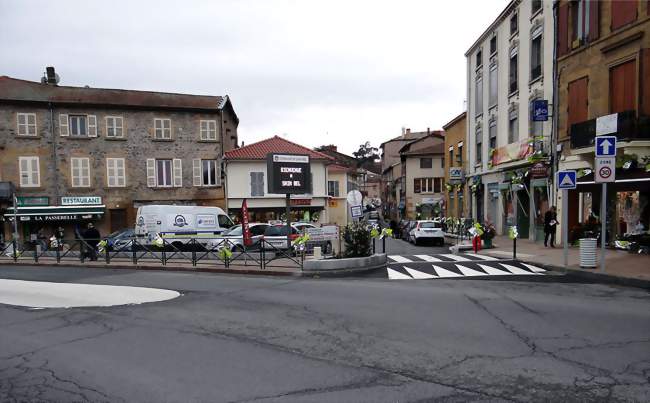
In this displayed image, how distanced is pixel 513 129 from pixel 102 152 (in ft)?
86.7

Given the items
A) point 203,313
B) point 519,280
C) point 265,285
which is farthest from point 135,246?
point 519,280

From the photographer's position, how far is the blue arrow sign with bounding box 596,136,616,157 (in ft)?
33.9

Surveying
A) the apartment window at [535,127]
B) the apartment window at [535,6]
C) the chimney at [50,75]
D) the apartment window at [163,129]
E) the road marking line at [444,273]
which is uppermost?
the chimney at [50,75]

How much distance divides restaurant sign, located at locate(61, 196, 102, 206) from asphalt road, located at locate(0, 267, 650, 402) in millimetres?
23670

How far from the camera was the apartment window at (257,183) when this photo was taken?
33.4m

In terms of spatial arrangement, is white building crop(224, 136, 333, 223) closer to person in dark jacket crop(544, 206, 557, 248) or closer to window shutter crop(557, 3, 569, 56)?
person in dark jacket crop(544, 206, 557, 248)

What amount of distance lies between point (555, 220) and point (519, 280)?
7.58 m

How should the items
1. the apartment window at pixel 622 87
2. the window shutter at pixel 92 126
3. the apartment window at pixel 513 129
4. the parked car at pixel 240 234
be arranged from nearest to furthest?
the apartment window at pixel 622 87 < the parked car at pixel 240 234 < the apartment window at pixel 513 129 < the window shutter at pixel 92 126

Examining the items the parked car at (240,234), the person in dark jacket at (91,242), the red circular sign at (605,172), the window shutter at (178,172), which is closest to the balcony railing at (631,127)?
the red circular sign at (605,172)

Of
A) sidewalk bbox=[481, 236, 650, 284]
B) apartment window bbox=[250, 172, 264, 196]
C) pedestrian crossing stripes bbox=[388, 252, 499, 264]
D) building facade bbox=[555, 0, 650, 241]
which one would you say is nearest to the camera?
sidewalk bbox=[481, 236, 650, 284]

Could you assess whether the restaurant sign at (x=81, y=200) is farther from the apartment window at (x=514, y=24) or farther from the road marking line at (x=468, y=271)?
the apartment window at (x=514, y=24)

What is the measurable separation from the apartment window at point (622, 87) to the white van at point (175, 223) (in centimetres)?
A: 1639

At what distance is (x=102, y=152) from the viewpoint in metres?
30.3

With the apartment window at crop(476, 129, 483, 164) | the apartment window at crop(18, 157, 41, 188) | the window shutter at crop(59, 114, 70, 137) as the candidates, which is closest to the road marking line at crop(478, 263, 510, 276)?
the apartment window at crop(476, 129, 483, 164)
